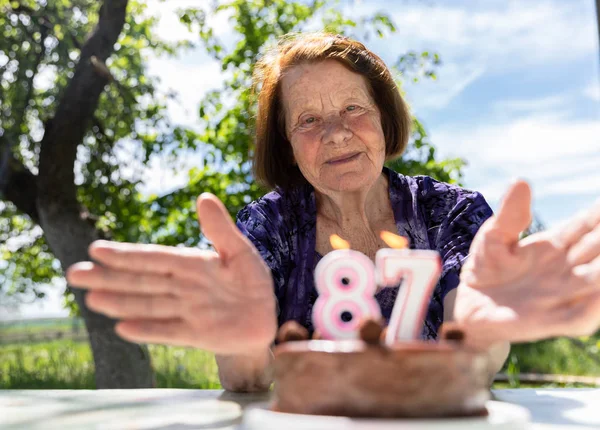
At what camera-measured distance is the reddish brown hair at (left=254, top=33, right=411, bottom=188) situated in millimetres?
2104

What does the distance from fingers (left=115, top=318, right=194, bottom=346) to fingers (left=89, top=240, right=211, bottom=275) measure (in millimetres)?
76

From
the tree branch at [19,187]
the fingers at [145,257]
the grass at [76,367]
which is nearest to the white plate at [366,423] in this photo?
the fingers at [145,257]

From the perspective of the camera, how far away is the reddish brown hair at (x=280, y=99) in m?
2.10

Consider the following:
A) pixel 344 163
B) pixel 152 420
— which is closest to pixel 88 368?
pixel 344 163

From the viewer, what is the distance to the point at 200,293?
3.39ft

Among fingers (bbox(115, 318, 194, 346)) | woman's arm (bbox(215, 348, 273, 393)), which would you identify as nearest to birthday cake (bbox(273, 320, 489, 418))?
fingers (bbox(115, 318, 194, 346))

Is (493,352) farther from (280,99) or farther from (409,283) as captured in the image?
(280,99)

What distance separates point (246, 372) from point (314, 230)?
813 millimetres

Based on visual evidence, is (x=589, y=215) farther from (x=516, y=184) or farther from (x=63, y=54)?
(x=63, y=54)

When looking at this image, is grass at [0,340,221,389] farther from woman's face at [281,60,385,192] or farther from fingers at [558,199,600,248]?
fingers at [558,199,600,248]

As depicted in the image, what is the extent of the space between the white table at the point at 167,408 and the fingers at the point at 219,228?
0.92 ft

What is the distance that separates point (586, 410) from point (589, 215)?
37 centimetres

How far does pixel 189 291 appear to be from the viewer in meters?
1.03

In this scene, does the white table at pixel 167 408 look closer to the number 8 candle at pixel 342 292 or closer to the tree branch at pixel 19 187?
the number 8 candle at pixel 342 292
